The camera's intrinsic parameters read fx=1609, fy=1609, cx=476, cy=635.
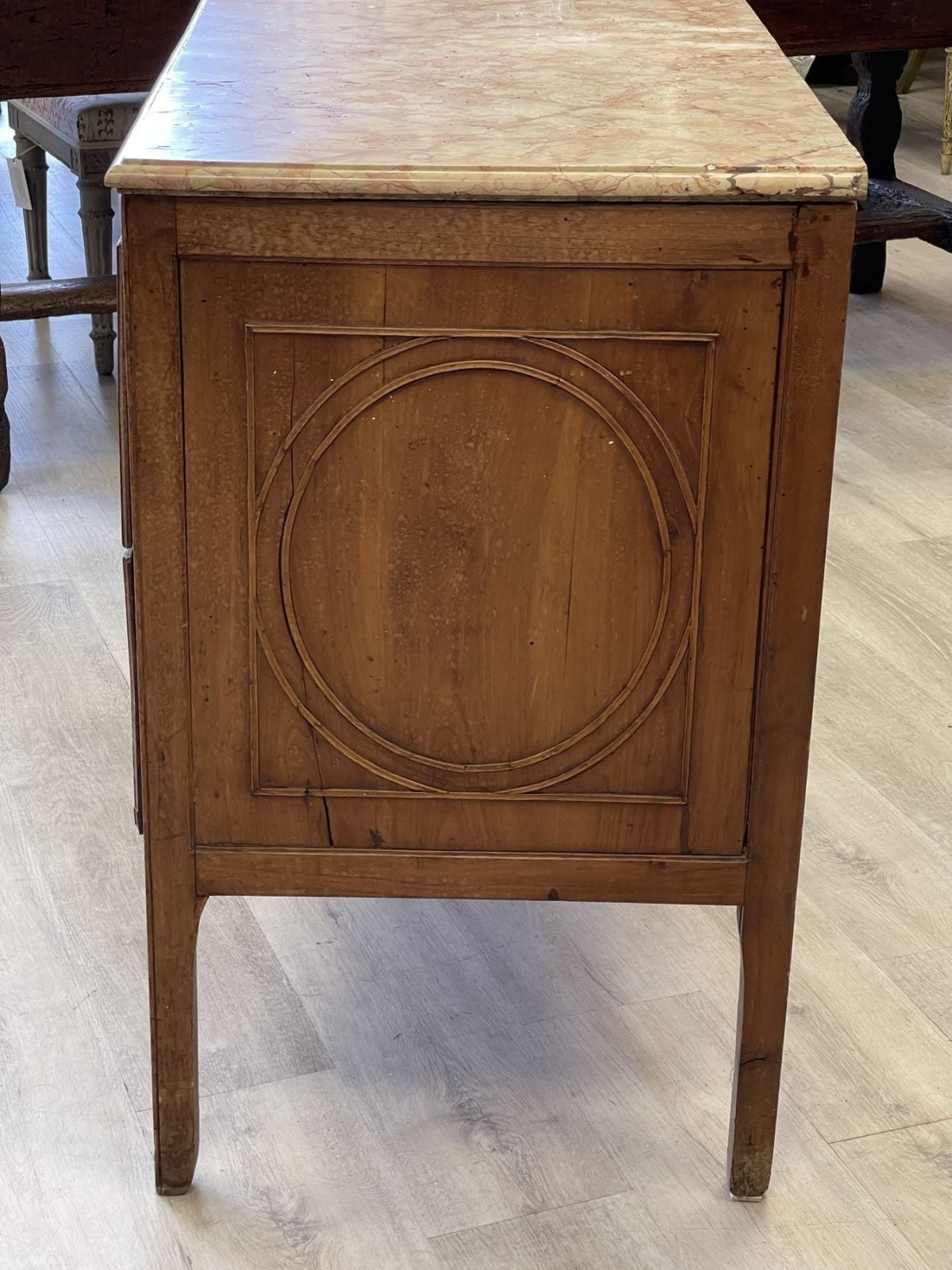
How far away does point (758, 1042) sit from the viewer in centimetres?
130

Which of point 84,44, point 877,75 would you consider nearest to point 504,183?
point 84,44

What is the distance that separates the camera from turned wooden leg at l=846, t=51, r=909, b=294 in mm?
3312

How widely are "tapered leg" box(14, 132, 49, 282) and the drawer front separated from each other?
217 centimetres

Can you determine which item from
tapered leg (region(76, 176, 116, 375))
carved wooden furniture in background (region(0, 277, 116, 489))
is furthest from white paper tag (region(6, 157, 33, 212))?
carved wooden furniture in background (region(0, 277, 116, 489))

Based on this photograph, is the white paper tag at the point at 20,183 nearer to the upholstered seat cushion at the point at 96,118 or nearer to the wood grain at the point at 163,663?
the upholstered seat cushion at the point at 96,118

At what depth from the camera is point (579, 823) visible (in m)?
1.24

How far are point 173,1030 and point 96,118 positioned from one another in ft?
6.17

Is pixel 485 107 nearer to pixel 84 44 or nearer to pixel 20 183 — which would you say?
pixel 84 44

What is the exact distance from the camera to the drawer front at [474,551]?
1.09m

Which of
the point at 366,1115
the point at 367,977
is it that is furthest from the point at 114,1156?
the point at 367,977

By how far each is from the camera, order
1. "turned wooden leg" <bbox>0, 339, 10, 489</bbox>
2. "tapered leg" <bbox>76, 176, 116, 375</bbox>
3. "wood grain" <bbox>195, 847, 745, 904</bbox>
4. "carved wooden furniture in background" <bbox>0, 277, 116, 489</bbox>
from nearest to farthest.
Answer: "wood grain" <bbox>195, 847, 745, 904</bbox>
"turned wooden leg" <bbox>0, 339, 10, 489</bbox>
"carved wooden furniture in background" <bbox>0, 277, 116, 489</bbox>
"tapered leg" <bbox>76, 176, 116, 375</bbox>

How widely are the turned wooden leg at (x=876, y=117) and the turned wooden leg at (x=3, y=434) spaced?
1.68 m

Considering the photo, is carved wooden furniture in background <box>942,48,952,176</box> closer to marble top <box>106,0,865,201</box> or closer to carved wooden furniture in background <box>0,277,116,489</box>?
carved wooden furniture in background <box>0,277,116,489</box>

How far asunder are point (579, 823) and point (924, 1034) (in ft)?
1.70
